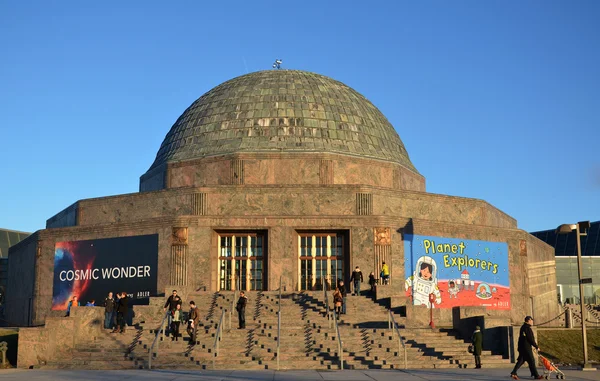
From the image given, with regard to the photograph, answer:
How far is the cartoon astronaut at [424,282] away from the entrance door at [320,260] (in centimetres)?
219

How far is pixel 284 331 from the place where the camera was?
16859 millimetres

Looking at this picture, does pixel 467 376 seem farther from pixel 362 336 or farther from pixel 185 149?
pixel 185 149

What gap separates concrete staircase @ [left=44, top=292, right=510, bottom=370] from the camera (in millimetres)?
14617

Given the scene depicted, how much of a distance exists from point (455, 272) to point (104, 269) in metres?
10.8

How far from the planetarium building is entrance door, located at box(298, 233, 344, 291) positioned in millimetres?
Result: 32

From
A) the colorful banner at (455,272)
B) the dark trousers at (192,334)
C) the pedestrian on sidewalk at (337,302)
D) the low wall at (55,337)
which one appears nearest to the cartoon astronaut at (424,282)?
the colorful banner at (455,272)

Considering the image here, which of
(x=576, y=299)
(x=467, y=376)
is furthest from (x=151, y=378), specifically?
(x=576, y=299)

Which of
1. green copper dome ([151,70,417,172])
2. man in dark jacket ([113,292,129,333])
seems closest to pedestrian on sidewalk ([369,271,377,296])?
man in dark jacket ([113,292,129,333])

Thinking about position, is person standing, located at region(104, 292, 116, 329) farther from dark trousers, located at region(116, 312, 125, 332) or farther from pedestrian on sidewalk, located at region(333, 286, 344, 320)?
pedestrian on sidewalk, located at region(333, 286, 344, 320)

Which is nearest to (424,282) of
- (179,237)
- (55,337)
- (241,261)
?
(241,261)

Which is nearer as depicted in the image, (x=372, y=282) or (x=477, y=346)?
(x=477, y=346)

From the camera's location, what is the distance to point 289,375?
12.4m

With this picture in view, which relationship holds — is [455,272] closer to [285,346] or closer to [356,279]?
[356,279]

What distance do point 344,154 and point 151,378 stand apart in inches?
655
